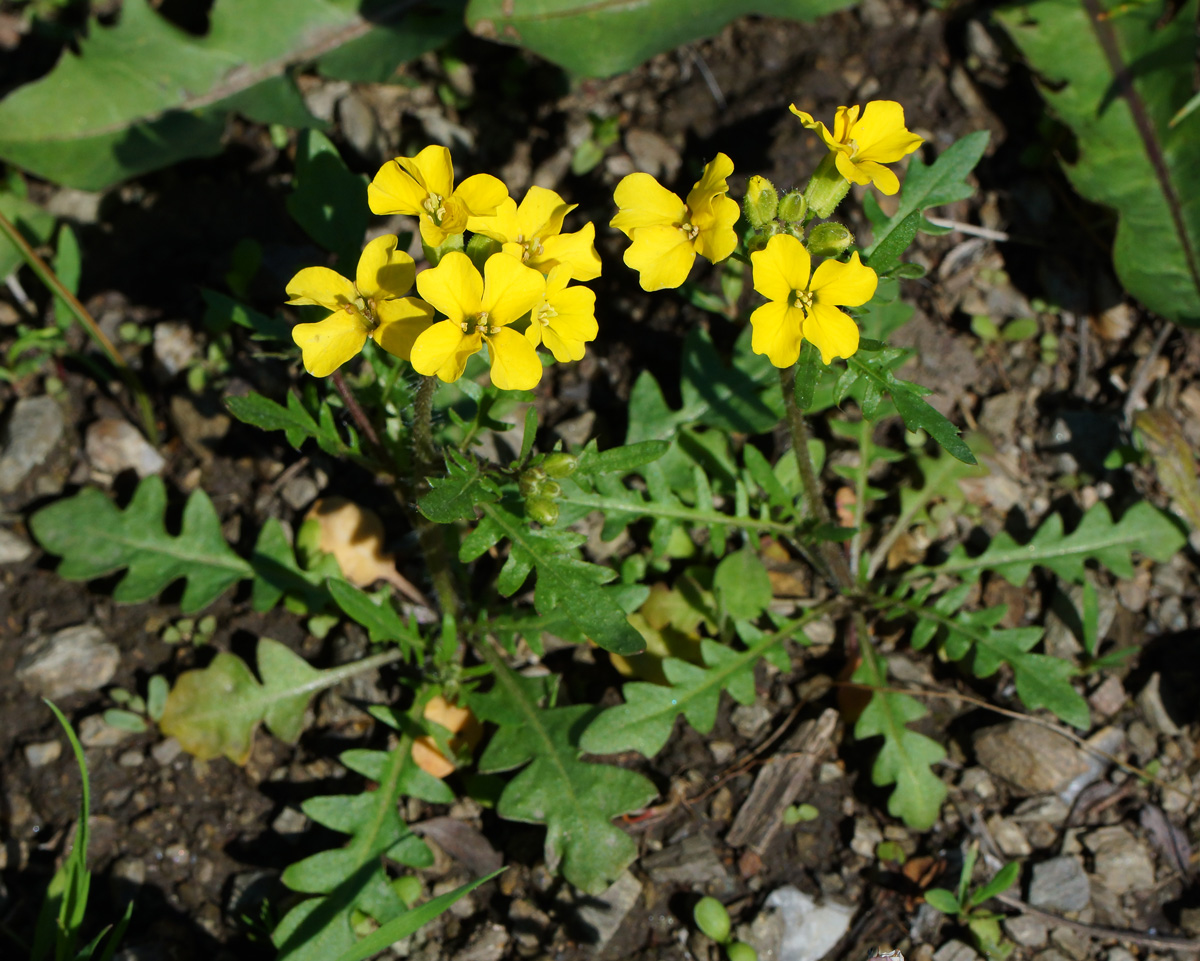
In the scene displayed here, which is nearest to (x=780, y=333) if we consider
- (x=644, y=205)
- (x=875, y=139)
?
(x=644, y=205)

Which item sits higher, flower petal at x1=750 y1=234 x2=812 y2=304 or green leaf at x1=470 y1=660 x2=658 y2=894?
flower petal at x1=750 y1=234 x2=812 y2=304

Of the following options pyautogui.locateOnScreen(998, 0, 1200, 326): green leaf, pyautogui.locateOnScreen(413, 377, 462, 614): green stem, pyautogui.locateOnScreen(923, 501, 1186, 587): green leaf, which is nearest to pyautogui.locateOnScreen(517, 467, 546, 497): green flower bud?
pyautogui.locateOnScreen(413, 377, 462, 614): green stem

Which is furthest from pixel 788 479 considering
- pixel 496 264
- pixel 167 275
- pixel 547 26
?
pixel 167 275

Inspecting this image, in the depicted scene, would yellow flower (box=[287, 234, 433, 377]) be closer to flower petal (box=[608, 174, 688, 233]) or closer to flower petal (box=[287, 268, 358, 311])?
flower petal (box=[287, 268, 358, 311])

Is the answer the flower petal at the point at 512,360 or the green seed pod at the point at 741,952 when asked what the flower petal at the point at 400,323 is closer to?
the flower petal at the point at 512,360

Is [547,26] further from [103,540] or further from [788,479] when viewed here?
[103,540]

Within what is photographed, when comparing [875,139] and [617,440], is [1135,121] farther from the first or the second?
[617,440]

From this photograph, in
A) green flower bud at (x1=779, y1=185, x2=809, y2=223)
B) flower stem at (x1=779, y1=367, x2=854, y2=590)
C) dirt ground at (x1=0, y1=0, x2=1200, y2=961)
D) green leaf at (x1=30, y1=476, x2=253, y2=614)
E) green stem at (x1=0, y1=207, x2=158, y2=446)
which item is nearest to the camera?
green flower bud at (x1=779, y1=185, x2=809, y2=223)
